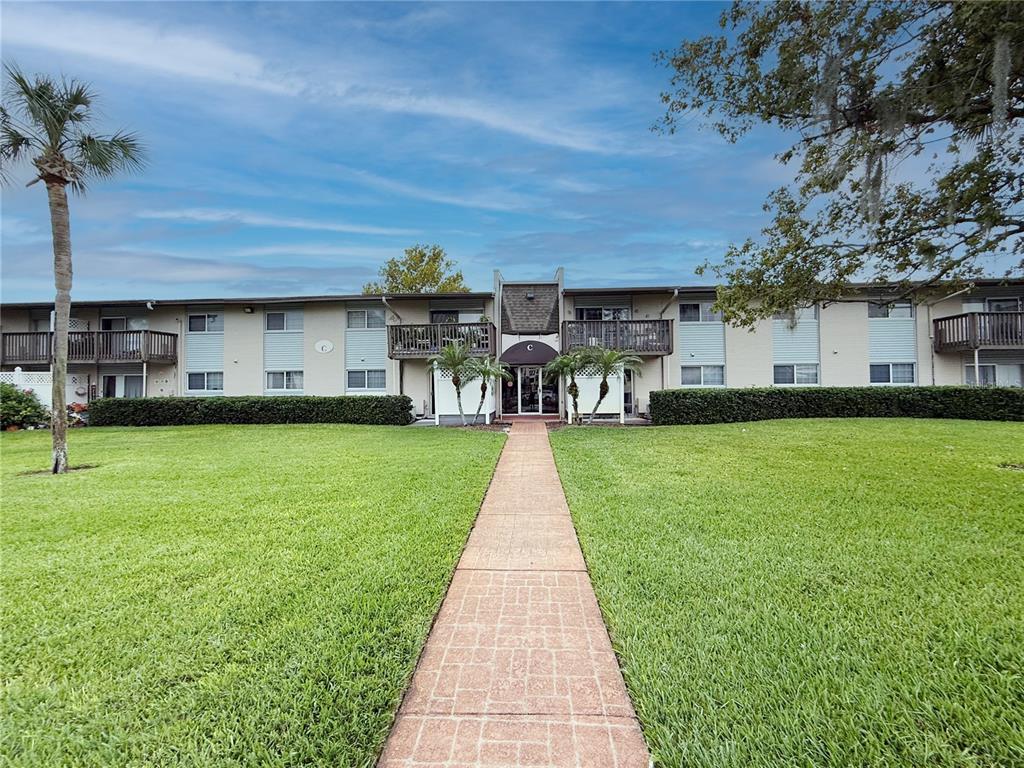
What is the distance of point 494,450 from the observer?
11.5m

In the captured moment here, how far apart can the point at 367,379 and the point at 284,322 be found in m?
4.55

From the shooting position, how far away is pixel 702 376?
20.5 meters

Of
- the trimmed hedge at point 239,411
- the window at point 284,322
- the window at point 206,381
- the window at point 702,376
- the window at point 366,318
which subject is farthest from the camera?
the window at point 206,381

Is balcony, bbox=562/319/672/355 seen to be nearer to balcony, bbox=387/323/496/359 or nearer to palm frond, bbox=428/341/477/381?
balcony, bbox=387/323/496/359

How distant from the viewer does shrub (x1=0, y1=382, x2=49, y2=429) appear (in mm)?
17734

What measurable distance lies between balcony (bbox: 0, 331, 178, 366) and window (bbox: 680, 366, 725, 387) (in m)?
22.5

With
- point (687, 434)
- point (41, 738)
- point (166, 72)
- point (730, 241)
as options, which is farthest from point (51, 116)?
point (687, 434)

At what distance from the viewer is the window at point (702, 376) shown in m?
20.5

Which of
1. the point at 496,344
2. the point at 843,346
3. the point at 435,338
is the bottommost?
the point at 843,346

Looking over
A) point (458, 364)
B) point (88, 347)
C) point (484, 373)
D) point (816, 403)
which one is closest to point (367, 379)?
point (458, 364)

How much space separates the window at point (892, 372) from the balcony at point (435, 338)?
15.7 metres

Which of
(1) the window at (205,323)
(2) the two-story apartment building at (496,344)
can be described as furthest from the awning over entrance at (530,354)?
(1) the window at (205,323)

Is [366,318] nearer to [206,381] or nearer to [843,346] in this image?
[206,381]

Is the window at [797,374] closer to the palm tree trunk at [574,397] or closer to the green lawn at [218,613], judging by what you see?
the palm tree trunk at [574,397]
